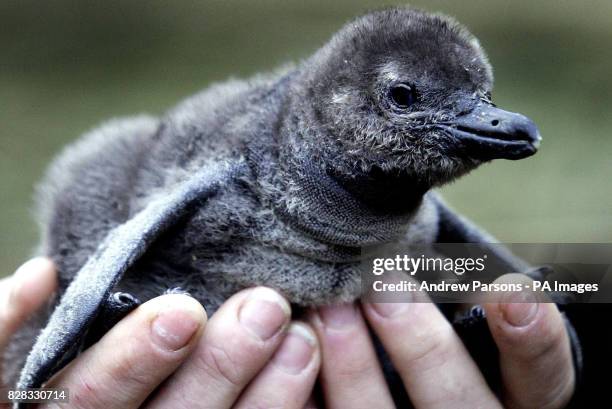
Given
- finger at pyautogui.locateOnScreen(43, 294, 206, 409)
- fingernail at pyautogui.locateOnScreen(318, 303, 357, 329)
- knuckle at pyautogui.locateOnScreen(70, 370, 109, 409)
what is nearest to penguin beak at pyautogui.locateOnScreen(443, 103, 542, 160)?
fingernail at pyautogui.locateOnScreen(318, 303, 357, 329)

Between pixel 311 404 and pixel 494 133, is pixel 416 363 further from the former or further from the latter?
pixel 494 133

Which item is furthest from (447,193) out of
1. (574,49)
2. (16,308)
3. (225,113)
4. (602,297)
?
(16,308)

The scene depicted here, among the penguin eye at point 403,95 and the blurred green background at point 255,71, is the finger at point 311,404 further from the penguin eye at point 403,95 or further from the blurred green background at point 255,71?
the blurred green background at point 255,71

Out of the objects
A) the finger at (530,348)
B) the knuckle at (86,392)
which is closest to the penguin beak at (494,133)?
the finger at (530,348)

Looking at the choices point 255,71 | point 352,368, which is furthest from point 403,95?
point 255,71

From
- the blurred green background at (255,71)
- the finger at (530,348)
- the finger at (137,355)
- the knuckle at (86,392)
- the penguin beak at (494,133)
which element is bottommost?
the knuckle at (86,392)

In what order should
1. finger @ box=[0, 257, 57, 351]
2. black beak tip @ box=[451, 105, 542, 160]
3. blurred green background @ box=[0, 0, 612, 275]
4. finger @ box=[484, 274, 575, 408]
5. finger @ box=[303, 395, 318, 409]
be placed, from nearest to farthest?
black beak tip @ box=[451, 105, 542, 160]
finger @ box=[484, 274, 575, 408]
finger @ box=[303, 395, 318, 409]
finger @ box=[0, 257, 57, 351]
blurred green background @ box=[0, 0, 612, 275]

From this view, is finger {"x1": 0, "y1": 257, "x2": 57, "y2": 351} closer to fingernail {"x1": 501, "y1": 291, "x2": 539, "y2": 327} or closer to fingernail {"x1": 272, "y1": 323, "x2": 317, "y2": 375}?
fingernail {"x1": 272, "y1": 323, "x2": 317, "y2": 375}

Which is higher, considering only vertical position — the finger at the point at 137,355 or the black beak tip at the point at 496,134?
the black beak tip at the point at 496,134
